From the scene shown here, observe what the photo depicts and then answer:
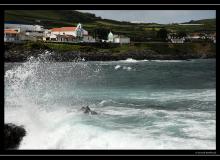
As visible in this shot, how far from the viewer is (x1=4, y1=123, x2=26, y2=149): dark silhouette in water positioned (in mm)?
9492

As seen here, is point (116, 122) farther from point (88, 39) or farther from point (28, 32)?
point (28, 32)

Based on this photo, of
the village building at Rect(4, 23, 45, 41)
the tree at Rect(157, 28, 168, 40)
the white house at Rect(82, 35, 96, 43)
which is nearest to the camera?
the white house at Rect(82, 35, 96, 43)

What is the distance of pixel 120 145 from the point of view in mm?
9680

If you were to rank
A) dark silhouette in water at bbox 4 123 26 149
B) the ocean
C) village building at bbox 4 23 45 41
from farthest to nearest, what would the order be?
village building at bbox 4 23 45 41 < the ocean < dark silhouette in water at bbox 4 123 26 149

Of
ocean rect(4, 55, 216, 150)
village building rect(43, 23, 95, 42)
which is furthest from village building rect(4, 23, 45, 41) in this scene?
ocean rect(4, 55, 216, 150)

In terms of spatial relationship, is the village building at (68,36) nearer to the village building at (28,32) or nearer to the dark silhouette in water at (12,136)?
the village building at (28,32)

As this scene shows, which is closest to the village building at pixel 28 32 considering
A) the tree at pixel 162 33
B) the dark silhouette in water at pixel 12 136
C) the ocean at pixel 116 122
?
the ocean at pixel 116 122

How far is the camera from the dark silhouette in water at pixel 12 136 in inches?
374

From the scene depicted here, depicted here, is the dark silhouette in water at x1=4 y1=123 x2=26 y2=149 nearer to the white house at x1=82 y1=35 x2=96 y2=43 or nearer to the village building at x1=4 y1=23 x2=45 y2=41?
the village building at x1=4 y1=23 x2=45 y2=41

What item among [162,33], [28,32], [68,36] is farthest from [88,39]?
[162,33]

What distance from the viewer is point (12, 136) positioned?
9703 millimetres

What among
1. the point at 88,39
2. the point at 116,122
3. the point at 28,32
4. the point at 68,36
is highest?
the point at 28,32
